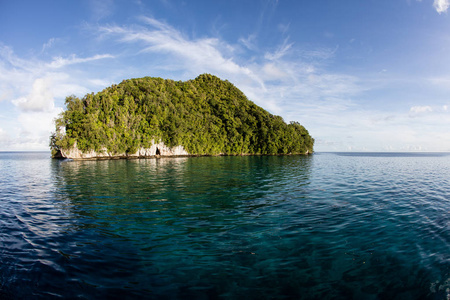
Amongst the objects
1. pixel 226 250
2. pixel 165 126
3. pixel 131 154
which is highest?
pixel 165 126

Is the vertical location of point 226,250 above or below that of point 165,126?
below

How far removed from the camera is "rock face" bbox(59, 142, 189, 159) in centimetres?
8106

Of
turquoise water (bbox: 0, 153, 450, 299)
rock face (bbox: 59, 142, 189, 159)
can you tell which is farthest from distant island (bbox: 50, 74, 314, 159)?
turquoise water (bbox: 0, 153, 450, 299)

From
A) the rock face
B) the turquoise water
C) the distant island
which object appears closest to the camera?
the turquoise water

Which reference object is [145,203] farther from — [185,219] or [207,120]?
[207,120]

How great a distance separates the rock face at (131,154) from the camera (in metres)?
81.1

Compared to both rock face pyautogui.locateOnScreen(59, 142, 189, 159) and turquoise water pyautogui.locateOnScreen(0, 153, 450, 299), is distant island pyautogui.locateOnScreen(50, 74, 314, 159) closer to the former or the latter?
rock face pyautogui.locateOnScreen(59, 142, 189, 159)

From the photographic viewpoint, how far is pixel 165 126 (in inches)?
4193

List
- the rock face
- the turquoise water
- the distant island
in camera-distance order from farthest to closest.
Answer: the distant island
the rock face
the turquoise water

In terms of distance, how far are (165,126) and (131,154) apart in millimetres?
21543

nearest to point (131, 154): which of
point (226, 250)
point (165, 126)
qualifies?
point (165, 126)

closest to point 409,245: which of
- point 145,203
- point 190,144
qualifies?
point 145,203

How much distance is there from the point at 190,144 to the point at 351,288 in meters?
112

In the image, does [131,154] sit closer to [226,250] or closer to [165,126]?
[165,126]
